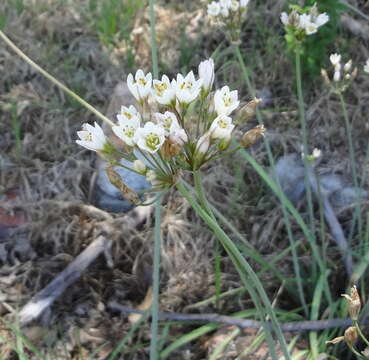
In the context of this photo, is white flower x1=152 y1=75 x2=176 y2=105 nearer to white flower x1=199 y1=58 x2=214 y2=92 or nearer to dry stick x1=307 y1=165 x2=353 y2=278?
white flower x1=199 y1=58 x2=214 y2=92

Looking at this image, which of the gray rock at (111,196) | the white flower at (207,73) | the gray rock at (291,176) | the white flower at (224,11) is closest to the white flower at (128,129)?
the white flower at (207,73)

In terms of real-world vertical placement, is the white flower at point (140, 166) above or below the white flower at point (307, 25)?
below

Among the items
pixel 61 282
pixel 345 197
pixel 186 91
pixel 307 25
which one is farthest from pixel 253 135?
pixel 345 197

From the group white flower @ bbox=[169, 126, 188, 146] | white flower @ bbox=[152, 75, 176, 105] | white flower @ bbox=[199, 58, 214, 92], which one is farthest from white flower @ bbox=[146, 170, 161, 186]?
white flower @ bbox=[199, 58, 214, 92]

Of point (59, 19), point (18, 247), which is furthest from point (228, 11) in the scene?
point (59, 19)

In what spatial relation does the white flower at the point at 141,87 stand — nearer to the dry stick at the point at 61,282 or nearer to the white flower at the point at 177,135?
the white flower at the point at 177,135

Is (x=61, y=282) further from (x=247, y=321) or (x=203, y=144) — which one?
(x=203, y=144)
